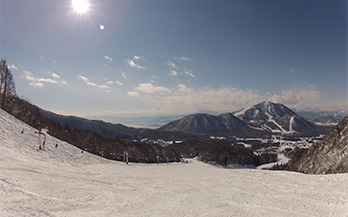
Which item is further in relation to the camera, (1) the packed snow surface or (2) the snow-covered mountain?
(2) the snow-covered mountain

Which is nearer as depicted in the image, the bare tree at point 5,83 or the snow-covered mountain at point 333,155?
the snow-covered mountain at point 333,155

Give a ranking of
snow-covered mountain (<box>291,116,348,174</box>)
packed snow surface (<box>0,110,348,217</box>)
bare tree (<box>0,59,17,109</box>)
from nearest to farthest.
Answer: packed snow surface (<box>0,110,348,217</box>)
snow-covered mountain (<box>291,116,348,174</box>)
bare tree (<box>0,59,17,109</box>)

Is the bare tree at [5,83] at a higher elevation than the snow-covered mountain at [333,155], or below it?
higher

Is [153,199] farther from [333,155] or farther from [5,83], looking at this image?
[5,83]

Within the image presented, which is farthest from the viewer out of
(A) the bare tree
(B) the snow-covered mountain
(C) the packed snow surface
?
(A) the bare tree

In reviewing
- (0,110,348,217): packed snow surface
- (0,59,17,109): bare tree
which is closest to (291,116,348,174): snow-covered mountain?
(0,110,348,217): packed snow surface

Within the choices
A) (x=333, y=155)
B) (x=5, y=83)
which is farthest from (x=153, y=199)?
(x=5, y=83)

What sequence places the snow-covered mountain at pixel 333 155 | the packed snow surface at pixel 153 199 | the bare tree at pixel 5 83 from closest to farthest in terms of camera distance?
the packed snow surface at pixel 153 199
the snow-covered mountain at pixel 333 155
the bare tree at pixel 5 83

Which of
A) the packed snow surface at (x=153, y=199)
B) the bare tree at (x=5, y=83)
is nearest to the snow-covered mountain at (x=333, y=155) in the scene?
the packed snow surface at (x=153, y=199)

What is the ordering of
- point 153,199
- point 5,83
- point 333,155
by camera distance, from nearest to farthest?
point 153,199
point 333,155
point 5,83

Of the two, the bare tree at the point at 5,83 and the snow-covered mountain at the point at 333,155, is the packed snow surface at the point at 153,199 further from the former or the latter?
the bare tree at the point at 5,83

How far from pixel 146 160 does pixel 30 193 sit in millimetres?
89865

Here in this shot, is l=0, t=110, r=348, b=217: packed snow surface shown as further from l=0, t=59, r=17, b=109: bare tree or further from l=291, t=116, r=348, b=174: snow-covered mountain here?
l=0, t=59, r=17, b=109: bare tree

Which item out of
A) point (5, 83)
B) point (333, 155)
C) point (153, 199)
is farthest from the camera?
point (5, 83)
